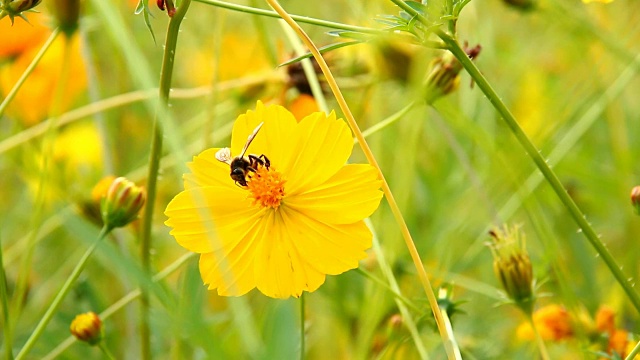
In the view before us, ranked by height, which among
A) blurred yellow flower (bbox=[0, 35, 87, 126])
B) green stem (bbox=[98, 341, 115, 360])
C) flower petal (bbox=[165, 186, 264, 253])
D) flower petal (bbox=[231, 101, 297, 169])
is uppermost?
blurred yellow flower (bbox=[0, 35, 87, 126])

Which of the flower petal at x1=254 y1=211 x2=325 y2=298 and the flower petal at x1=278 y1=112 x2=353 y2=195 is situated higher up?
the flower petal at x1=278 y1=112 x2=353 y2=195

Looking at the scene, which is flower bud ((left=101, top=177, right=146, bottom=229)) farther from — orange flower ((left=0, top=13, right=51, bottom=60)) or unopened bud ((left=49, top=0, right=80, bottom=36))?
orange flower ((left=0, top=13, right=51, bottom=60))

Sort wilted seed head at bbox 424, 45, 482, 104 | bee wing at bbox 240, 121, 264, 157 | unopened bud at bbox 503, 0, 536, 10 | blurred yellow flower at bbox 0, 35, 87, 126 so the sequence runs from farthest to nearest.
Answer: blurred yellow flower at bbox 0, 35, 87, 126 < unopened bud at bbox 503, 0, 536, 10 < wilted seed head at bbox 424, 45, 482, 104 < bee wing at bbox 240, 121, 264, 157

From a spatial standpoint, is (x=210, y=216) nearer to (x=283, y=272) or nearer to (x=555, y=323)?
(x=283, y=272)

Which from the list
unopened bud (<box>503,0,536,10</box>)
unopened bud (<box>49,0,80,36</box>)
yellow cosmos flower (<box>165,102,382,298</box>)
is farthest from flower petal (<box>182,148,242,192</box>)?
unopened bud (<box>503,0,536,10</box>)

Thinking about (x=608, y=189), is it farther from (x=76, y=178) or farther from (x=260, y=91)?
(x=76, y=178)

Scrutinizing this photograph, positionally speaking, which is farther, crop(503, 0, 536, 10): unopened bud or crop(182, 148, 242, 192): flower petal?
crop(503, 0, 536, 10): unopened bud

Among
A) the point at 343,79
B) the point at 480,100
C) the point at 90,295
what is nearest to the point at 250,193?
the point at 90,295
